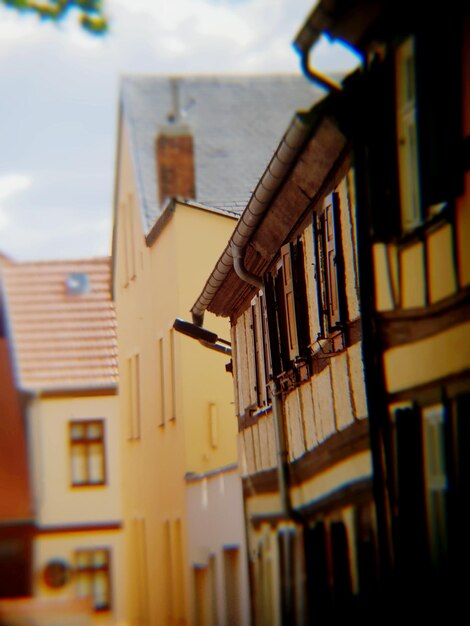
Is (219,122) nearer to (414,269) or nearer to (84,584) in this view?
(84,584)

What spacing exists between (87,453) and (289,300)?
613 inches

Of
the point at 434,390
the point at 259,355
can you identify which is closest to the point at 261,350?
the point at 259,355

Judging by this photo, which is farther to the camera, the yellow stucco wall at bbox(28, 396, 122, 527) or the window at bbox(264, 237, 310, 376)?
the yellow stucco wall at bbox(28, 396, 122, 527)

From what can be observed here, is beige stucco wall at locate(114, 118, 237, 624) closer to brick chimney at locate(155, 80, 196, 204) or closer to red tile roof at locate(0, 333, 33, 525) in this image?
brick chimney at locate(155, 80, 196, 204)

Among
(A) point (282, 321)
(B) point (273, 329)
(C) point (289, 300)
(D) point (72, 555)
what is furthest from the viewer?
(D) point (72, 555)

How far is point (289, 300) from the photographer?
13.2m

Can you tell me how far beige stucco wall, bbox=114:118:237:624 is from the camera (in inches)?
809

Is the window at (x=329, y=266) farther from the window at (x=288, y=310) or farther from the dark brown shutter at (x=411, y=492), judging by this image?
the dark brown shutter at (x=411, y=492)

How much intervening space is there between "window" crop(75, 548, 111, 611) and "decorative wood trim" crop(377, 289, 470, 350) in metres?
17.8

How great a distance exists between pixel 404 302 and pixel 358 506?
2320 millimetres

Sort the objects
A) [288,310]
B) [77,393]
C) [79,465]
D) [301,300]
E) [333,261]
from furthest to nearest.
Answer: [77,393] → [79,465] → [288,310] → [301,300] → [333,261]

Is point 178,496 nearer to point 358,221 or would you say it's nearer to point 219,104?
point 219,104

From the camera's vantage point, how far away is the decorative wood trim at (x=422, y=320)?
7492 mm

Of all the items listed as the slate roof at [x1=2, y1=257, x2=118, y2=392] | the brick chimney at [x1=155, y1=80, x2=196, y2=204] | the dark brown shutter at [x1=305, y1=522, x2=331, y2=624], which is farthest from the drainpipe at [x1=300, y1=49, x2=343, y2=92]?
the slate roof at [x1=2, y1=257, x2=118, y2=392]
